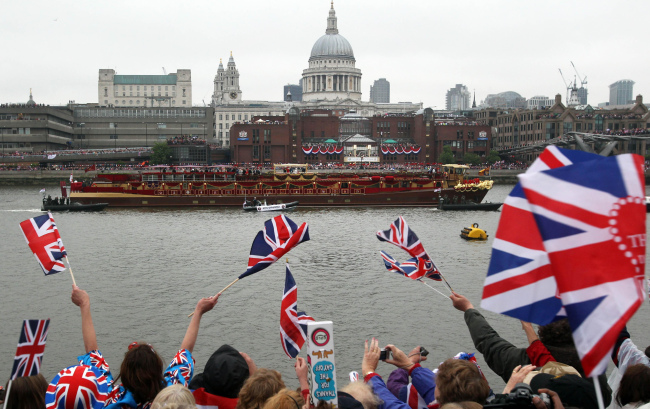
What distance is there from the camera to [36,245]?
10570mm

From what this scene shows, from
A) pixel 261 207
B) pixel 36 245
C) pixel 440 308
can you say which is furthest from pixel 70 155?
pixel 36 245

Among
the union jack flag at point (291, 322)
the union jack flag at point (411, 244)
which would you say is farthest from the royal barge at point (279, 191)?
the union jack flag at point (291, 322)

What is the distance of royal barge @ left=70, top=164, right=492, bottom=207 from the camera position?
6831cm

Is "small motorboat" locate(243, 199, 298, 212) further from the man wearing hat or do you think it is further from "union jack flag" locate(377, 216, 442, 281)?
the man wearing hat

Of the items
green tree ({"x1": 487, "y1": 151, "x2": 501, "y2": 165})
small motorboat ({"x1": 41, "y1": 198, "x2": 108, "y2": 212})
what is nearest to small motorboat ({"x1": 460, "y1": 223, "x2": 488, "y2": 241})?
small motorboat ({"x1": 41, "y1": 198, "x2": 108, "y2": 212})

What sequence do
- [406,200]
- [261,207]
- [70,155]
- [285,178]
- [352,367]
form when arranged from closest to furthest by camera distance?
[352,367], [261,207], [406,200], [285,178], [70,155]

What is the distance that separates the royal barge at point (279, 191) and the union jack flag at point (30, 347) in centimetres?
6129

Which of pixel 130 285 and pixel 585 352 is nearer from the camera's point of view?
pixel 585 352

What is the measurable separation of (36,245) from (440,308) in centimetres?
1495

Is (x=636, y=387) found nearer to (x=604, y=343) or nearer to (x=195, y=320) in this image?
(x=604, y=343)

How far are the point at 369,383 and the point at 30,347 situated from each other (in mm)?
4083

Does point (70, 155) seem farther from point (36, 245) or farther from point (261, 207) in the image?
point (36, 245)

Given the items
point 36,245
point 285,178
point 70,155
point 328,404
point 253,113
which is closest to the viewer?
point 328,404

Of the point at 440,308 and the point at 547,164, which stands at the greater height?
the point at 547,164
